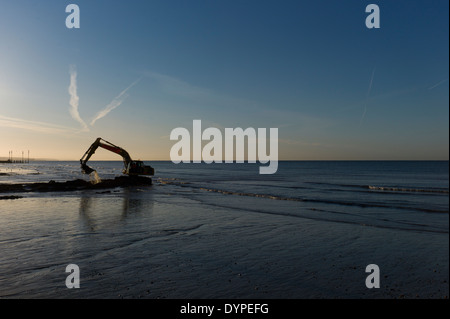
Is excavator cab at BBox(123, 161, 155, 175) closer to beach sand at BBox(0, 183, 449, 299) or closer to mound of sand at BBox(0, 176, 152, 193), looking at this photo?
mound of sand at BBox(0, 176, 152, 193)

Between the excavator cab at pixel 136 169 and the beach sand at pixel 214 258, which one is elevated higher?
the excavator cab at pixel 136 169

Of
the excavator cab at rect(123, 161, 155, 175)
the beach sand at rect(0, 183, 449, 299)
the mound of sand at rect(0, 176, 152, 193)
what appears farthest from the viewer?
the excavator cab at rect(123, 161, 155, 175)

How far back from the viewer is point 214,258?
448 inches

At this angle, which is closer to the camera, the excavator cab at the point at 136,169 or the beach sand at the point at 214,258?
the beach sand at the point at 214,258

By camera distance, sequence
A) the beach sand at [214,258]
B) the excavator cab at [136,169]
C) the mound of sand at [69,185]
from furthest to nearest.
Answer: the excavator cab at [136,169], the mound of sand at [69,185], the beach sand at [214,258]

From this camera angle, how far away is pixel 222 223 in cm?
1870

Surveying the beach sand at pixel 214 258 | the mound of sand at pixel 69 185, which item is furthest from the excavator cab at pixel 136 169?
the beach sand at pixel 214 258

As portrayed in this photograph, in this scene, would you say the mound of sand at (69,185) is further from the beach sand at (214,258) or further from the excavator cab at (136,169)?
the beach sand at (214,258)

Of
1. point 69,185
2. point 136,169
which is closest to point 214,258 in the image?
point 69,185

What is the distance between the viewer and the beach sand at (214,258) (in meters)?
8.41

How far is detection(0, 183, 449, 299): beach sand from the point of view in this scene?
331 inches

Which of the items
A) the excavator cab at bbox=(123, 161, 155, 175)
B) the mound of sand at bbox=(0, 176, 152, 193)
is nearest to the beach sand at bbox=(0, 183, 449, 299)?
the mound of sand at bbox=(0, 176, 152, 193)

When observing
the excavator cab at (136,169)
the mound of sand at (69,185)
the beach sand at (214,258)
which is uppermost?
the excavator cab at (136,169)
